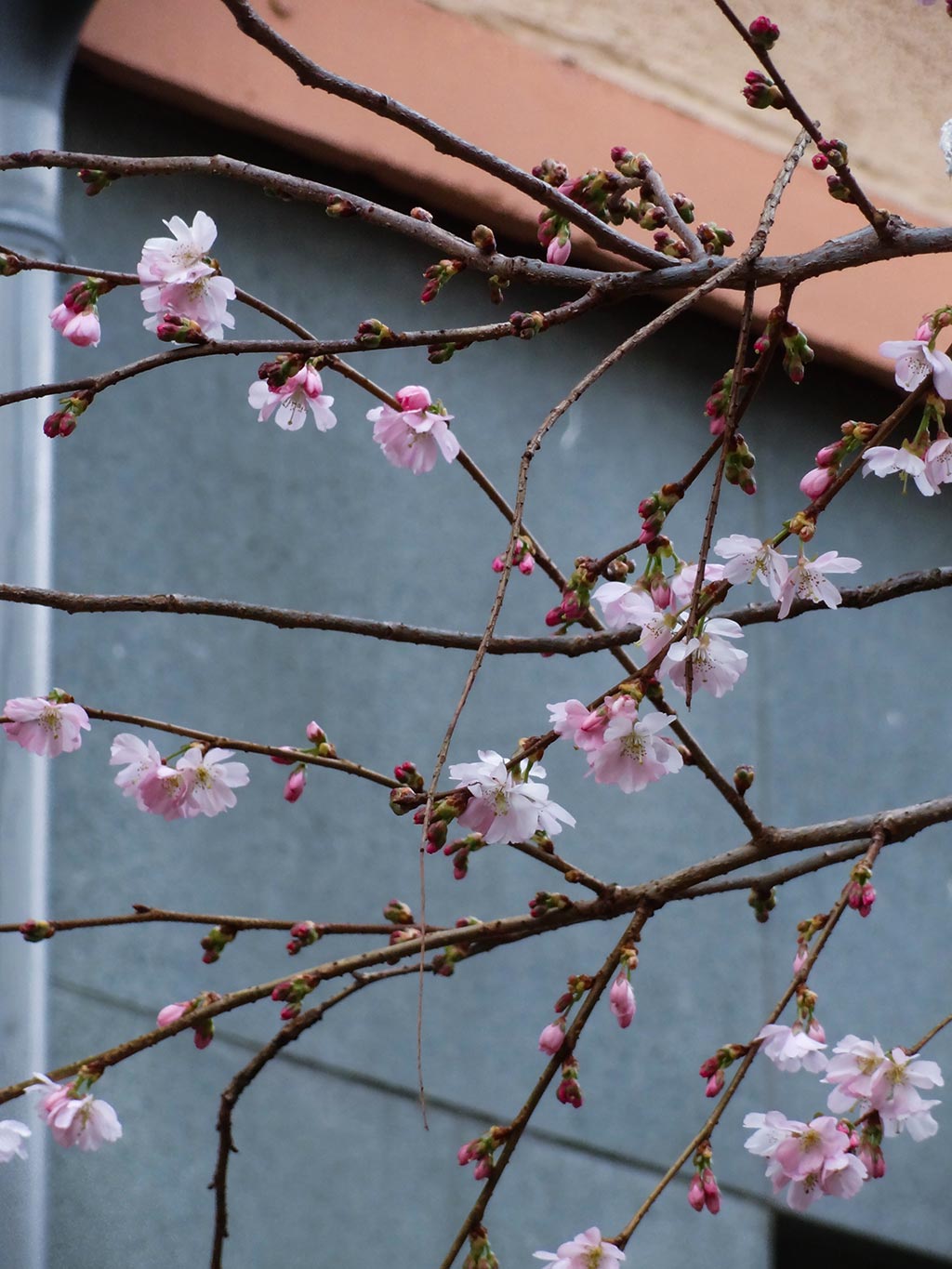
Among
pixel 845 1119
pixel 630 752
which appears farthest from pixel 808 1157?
pixel 630 752

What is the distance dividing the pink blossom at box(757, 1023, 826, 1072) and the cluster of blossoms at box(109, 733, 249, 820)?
56 cm

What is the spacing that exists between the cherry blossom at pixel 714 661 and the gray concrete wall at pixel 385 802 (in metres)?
1.63

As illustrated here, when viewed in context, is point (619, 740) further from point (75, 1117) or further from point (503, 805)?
point (75, 1117)

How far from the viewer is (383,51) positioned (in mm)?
3396

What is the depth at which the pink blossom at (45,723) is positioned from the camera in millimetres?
1674

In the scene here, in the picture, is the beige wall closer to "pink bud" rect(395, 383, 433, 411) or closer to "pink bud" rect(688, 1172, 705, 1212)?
"pink bud" rect(395, 383, 433, 411)

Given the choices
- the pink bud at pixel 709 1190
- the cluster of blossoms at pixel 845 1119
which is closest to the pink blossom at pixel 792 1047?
the cluster of blossoms at pixel 845 1119

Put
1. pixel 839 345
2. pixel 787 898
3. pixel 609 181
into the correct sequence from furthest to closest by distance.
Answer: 1. pixel 839 345
2. pixel 787 898
3. pixel 609 181

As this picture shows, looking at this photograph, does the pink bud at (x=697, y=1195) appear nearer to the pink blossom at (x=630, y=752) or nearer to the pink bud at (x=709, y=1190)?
the pink bud at (x=709, y=1190)

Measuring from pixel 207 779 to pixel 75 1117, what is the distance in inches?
13.6

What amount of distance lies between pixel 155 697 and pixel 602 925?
98 cm

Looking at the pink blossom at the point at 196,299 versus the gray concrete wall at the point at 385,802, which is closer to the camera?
the pink blossom at the point at 196,299

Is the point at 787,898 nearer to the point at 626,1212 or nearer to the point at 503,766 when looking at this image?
the point at 626,1212

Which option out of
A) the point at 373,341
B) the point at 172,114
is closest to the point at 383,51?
the point at 172,114
